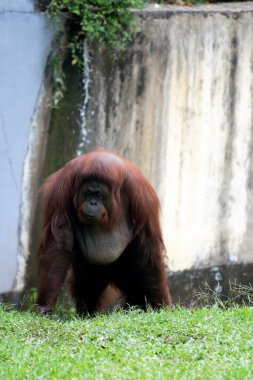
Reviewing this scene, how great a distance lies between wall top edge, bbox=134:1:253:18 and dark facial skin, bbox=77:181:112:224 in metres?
2.11

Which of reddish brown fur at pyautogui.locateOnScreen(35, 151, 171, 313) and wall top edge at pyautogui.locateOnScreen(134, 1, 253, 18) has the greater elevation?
wall top edge at pyautogui.locateOnScreen(134, 1, 253, 18)

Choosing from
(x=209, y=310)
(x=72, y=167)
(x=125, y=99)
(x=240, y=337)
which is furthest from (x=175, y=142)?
(x=240, y=337)

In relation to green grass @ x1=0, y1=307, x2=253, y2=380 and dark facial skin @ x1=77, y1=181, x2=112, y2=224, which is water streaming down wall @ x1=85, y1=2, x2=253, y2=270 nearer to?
dark facial skin @ x1=77, y1=181, x2=112, y2=224

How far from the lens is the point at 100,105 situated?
7.79m

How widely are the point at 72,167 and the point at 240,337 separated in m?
1.69

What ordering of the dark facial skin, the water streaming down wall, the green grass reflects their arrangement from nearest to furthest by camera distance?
the green grass → the dark facial skin → the water streaming down wall

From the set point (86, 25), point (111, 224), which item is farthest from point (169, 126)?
point (111, 224)

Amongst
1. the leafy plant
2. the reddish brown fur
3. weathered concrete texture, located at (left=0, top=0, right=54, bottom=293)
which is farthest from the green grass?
the leafy plant

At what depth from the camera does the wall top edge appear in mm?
7953

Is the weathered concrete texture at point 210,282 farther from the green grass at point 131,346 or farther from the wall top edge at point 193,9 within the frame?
the green grass at point 131,346

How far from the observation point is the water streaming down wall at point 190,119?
25.9 feet

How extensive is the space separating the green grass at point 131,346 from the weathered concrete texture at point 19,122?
5.21 feet

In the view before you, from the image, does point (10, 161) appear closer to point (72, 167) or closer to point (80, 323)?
point (72, 167)

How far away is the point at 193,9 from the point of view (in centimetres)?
816
